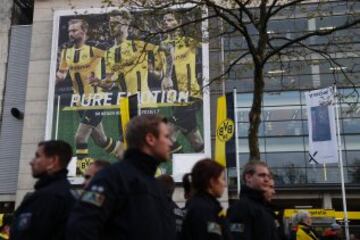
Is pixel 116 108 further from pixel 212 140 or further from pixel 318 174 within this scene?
pixel 318 174

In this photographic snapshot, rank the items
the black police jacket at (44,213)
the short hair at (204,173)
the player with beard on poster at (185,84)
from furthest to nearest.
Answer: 1. the player with beard on poster at (185,84)
2. the short hair at (204,173)
3. the black police jacket at (44,213)

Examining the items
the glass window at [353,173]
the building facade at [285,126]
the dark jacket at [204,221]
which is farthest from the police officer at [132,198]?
the glass window at [353,173]

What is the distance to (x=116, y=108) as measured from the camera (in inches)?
1192

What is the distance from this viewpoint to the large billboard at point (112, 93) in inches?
1142

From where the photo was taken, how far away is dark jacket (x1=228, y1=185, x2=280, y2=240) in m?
4.51

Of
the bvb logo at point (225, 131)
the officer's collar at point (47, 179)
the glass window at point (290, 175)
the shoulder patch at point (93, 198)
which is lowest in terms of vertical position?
the shoulder patch at point (93, 198)

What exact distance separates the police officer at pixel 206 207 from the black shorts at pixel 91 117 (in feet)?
85.9

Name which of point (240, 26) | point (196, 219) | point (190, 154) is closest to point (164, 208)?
point (196, 219)

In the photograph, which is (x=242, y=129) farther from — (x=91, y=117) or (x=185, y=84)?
(x=91, y=117)

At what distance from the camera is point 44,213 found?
11.8ft

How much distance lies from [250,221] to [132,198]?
174cm

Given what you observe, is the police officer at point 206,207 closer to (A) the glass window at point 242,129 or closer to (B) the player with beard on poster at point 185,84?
(B) the player with beard on poster at point 185,84

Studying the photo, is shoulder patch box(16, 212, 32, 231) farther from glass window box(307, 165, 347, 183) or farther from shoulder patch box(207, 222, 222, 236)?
glass window box(307, 165, 347, 183)

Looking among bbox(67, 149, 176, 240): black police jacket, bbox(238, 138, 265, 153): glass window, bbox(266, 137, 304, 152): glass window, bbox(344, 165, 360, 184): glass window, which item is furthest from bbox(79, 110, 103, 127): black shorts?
bbox(67, 149, 176, 240): black police jacket
